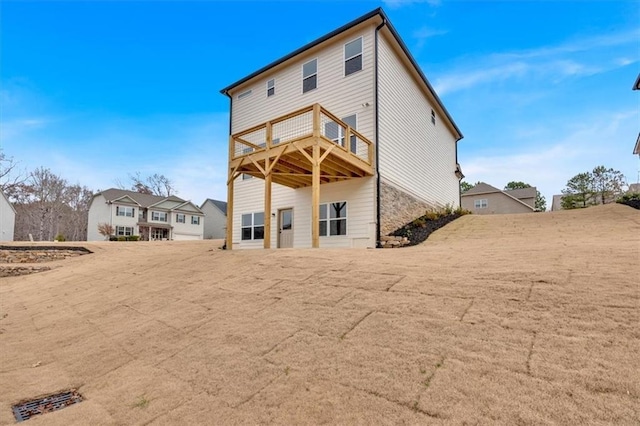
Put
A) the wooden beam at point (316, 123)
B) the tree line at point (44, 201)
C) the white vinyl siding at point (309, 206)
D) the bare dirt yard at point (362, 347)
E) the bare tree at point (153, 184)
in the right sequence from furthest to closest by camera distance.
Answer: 1. the bare tree at point (153, 184)
2. the tree line at point (44, 201)
3. the white vinyl siding at point (309, 206)
4. the wooden beam at point (316, 123)
5. the bare dirt yard at point (362, 347)

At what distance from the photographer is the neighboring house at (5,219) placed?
29.5 m

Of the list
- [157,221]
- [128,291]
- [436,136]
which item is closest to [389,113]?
[436,136]

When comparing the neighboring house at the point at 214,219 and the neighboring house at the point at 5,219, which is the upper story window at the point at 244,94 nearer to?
the neighboring house at the point at 214,219

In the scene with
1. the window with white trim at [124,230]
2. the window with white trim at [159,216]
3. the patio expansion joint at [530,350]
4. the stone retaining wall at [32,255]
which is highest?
the window with white trim at [159,216]

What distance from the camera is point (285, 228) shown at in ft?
44.9

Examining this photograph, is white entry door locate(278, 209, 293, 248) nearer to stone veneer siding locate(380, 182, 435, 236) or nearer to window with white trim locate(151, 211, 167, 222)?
stone veneer siding locate(380, 182, 435, 236)

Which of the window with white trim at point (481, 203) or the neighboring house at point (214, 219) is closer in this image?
the window with white trim at point (481, 203)

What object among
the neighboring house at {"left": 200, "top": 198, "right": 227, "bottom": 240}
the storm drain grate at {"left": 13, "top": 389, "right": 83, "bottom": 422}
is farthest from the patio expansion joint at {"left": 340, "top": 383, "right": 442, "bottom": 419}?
the neighboring house at {"left": 200, "top": 198, "right": 227, "bottom": 240}

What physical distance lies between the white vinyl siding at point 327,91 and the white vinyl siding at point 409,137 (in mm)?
507

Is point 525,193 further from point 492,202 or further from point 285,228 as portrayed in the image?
point 285,228

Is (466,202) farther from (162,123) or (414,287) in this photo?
(414,287)

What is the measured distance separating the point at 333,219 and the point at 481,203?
26.3 meters

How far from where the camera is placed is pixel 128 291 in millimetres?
7184

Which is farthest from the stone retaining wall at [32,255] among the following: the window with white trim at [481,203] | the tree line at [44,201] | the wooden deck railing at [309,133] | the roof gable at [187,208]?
the window with white trim at [481,203]
